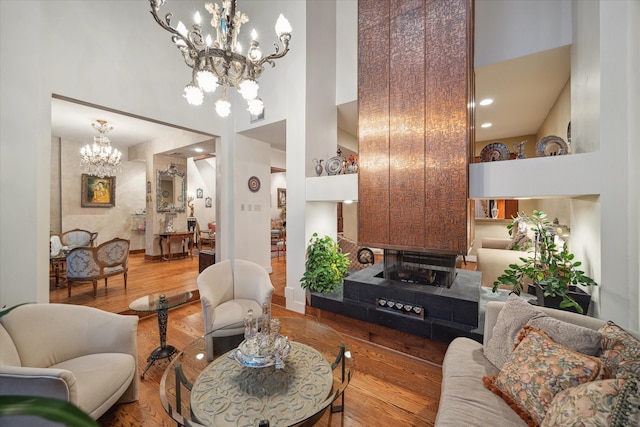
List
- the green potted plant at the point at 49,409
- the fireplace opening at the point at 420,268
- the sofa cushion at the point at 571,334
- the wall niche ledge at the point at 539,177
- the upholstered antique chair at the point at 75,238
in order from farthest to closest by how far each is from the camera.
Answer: the upholstered antique chair at the point at 75,238
the fireplace opening at the point at 420,268
the wall niche ledge at the point at 539,177
the sofa cushion at the point at 571,334
the green potted plant at the point at 49,409

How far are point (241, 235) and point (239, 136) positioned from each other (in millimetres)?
1658

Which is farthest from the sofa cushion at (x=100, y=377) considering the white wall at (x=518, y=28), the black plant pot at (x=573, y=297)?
the white wall at (x=518, y=28)

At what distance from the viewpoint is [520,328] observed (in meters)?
1.55

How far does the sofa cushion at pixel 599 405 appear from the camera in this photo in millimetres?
889

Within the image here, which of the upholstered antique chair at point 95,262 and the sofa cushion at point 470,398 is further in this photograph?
the upholstered antique chair at point 95,262

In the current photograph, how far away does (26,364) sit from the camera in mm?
1528

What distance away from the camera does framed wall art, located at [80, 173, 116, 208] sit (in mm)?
6094

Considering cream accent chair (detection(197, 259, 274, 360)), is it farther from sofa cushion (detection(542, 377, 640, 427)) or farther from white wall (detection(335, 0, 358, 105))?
white wall (detection(335, 0, 358, 105))

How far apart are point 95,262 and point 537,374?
5.11 metres

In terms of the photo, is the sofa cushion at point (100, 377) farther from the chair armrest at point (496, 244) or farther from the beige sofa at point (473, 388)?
the chair armrest at point (496, 244)

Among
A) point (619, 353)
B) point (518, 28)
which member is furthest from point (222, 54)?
point (518, 28)

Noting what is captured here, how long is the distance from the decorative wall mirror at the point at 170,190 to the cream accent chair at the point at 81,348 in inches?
200

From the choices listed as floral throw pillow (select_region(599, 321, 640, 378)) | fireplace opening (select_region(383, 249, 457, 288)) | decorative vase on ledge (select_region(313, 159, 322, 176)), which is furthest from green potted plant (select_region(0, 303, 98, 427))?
decorative vase on ledge (select_region(313, 159, 322, 176))

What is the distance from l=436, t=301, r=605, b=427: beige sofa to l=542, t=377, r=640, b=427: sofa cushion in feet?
0.70
